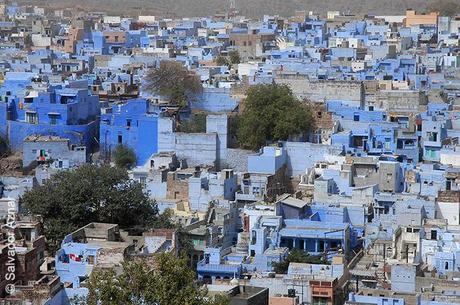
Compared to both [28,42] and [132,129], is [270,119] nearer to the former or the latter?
[132,129]

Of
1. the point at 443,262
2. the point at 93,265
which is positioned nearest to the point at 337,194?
the point at 443,262

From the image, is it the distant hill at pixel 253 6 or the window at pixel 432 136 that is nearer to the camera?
the window at pixel 432 136

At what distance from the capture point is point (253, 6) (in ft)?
202

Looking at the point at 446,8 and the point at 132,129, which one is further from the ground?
the point at 446,8

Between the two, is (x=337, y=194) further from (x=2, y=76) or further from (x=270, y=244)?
(x=2, y=76)

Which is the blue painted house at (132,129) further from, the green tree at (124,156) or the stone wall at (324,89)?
the stone wall at (324,89)

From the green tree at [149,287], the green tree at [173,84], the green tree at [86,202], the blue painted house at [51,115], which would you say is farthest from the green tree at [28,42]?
the green tree at [149,287]

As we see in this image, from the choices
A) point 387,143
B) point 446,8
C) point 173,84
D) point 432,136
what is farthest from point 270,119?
point 446,8

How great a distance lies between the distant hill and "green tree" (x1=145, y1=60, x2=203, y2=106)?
102 feet

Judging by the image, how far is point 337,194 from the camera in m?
21.0

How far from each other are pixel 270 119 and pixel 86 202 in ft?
19.0

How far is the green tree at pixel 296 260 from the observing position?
58.4ft

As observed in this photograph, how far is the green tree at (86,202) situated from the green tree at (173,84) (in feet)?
22.1

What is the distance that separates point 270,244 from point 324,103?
722cm
